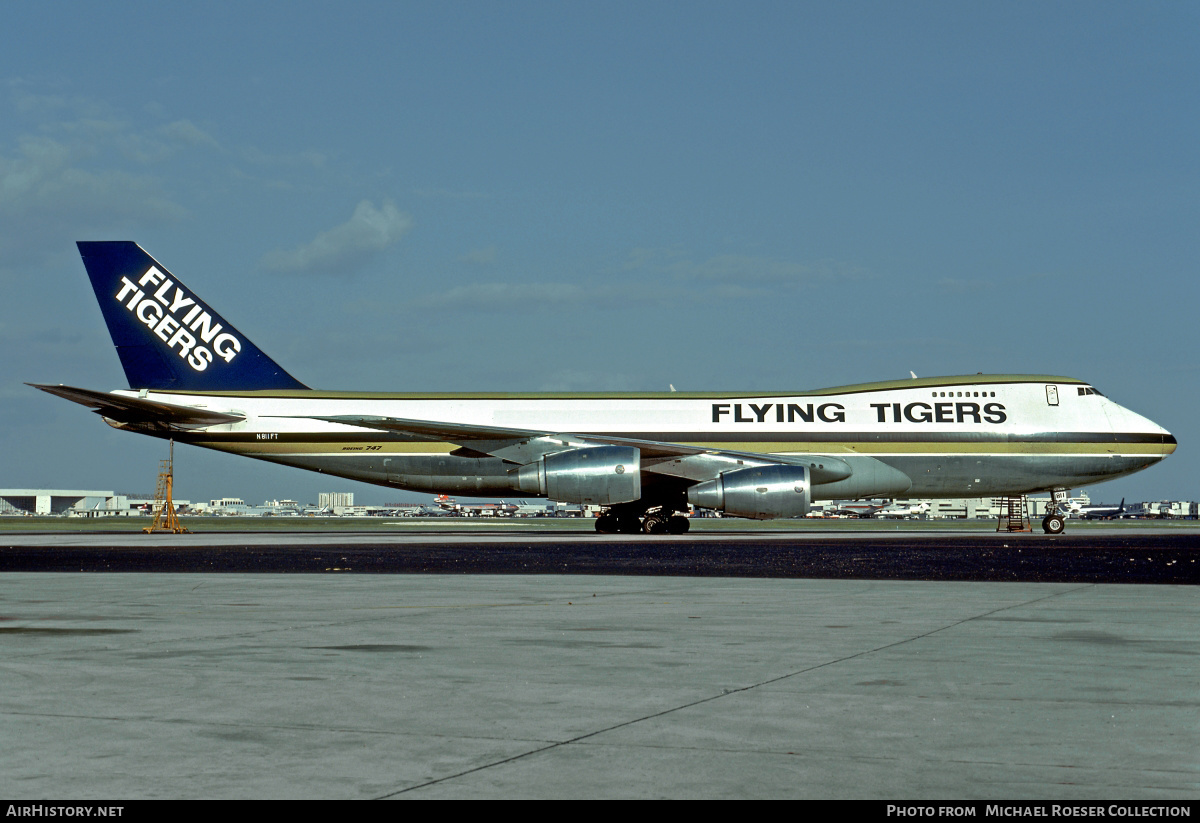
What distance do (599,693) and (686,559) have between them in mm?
14347

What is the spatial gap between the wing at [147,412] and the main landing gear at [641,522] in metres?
12.7

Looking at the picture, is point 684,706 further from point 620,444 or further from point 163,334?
point 163,334

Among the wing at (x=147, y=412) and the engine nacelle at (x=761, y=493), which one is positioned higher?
the wing at (x=147, y=412)

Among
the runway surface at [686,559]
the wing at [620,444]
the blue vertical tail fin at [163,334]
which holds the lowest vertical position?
the runway surface at [686,559]

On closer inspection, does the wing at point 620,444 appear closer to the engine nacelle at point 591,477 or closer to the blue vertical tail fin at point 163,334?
the engine nacelle at point 591,477

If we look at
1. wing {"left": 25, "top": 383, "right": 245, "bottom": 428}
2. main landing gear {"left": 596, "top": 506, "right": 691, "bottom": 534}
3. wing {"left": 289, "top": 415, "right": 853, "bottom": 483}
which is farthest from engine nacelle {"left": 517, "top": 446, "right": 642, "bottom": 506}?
wing {"left": 25, "top": 383, "right": 245, "bottom": 428}

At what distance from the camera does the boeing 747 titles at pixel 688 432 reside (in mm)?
34656

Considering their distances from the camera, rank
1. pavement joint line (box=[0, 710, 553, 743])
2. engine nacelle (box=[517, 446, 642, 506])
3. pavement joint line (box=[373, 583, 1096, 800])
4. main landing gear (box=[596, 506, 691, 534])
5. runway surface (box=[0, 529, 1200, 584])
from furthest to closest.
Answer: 1. main landing gear (box=[596, 506, 691, 534])
2. engine nacelle (box=[517, 446, 642, 506])
3. runway surface (box=[0, 529, 1200, 584])
4. pavement joint line (box=[0, 710, 553, 743])
5. pavement joint line (box=[373, 583, 1096, 800])

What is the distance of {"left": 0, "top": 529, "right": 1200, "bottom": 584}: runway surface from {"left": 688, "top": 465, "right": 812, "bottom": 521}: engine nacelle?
10.6 feet

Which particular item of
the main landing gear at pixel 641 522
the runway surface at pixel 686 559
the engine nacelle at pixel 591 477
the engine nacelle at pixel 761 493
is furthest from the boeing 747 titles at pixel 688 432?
the runway surface at pixel 686 559

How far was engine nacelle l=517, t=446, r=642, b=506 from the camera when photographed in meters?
31.9

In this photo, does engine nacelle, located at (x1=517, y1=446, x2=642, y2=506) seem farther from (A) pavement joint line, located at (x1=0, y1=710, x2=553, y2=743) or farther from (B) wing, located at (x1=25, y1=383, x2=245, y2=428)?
(A) pavement joint line, located at (x1=0, y1=710, x2=553, y2=743)

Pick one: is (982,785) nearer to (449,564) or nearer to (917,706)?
(917,706)

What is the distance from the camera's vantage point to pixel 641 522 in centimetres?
3666
